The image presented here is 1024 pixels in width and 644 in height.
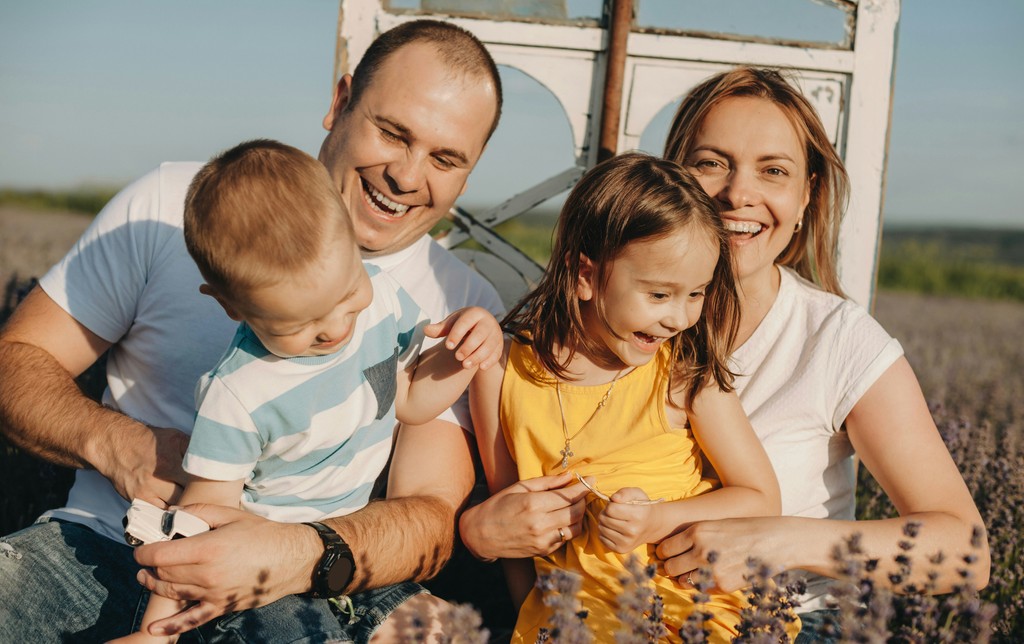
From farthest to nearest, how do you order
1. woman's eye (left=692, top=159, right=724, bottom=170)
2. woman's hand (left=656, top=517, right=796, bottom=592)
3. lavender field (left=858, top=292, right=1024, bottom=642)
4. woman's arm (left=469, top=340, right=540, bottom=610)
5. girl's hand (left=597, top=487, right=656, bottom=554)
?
1. lavender field (left=858, top=292, right=1024, bottom=642)
2. woman's eye (left=692, top=159, right=724, bottom=170)
3. woman's arm (left=469, top=340, right=540, bottom=610)
4. woman's hand (left=656, top=517, right=796, bottom=592)
5. girl's hand (left=597, top=487, right=656, bottom=554)

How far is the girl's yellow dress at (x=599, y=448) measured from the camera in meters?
2.48

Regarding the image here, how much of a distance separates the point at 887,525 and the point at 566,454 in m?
0.93

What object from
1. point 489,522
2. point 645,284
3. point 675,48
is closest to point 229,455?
point 489,522

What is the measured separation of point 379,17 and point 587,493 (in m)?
2.49

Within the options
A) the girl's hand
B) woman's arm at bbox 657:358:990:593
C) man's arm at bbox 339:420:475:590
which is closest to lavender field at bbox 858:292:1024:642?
woman's arm at bbox 657:358:990:593

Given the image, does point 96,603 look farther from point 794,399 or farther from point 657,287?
point 794,399

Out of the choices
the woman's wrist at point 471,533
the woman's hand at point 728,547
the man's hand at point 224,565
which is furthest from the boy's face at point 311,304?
the woman's hand at point 728,547

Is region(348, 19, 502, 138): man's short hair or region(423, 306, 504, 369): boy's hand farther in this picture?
region(348, 19, 502, 138): man's short hair

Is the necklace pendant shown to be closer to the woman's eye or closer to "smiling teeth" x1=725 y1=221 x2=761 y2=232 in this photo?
"smiling teeth" x1=725 y1=221 x2=761 y2=232

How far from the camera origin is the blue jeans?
2.34 m

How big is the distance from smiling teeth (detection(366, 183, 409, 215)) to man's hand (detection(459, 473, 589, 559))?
98 cm

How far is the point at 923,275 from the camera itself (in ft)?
60.7

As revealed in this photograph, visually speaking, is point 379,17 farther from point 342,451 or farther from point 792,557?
point 792,557

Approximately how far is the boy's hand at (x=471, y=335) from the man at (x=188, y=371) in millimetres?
562
